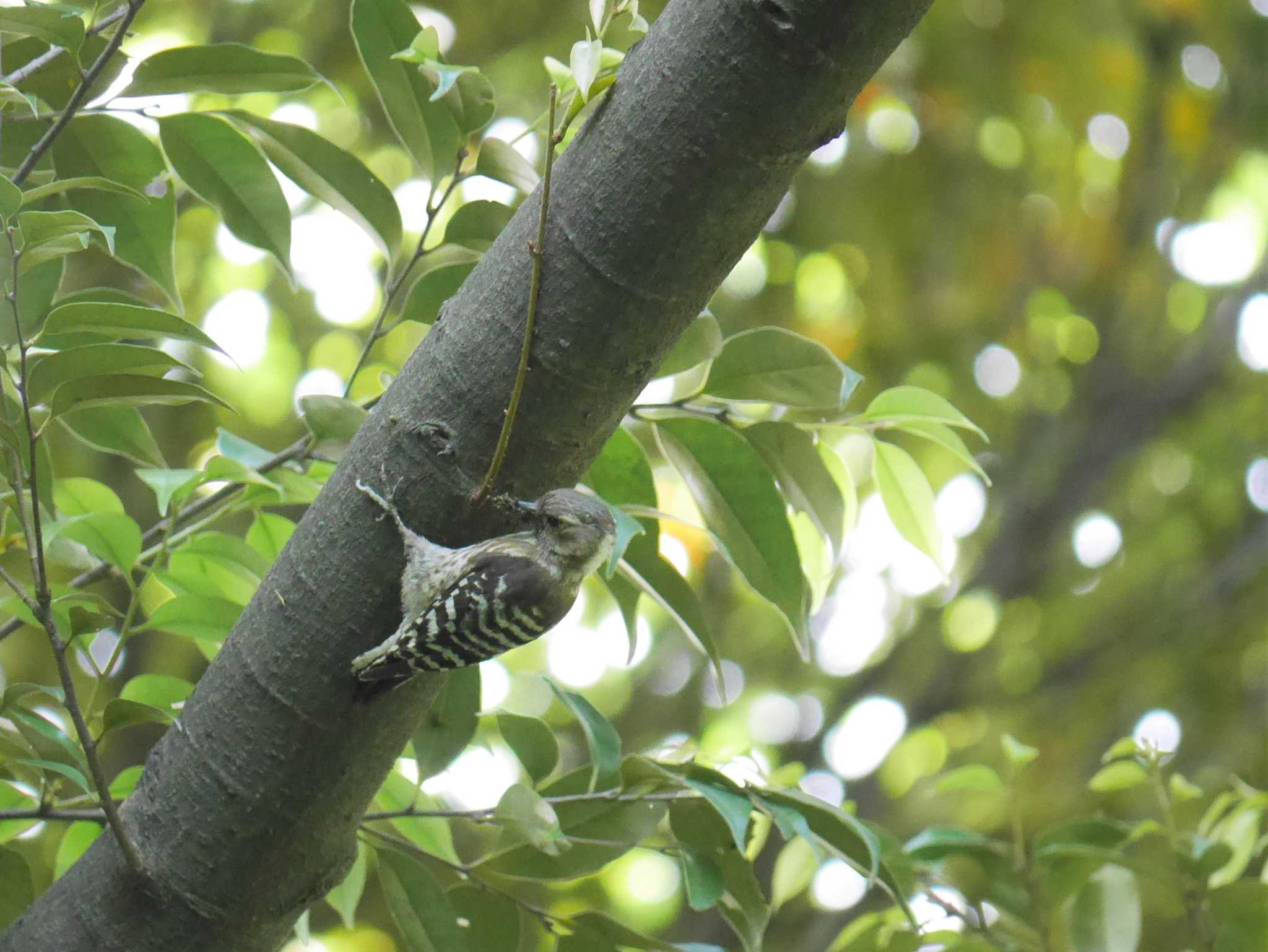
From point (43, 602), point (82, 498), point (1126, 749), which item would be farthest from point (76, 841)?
point (1126, 749)

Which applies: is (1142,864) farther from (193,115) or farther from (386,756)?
(193,115)

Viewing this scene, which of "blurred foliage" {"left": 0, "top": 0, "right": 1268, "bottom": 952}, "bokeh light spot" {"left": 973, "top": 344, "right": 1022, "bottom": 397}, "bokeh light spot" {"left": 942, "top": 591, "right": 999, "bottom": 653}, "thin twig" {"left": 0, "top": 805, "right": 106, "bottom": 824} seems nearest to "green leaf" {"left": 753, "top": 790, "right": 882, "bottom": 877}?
"blurred foliage" {"left": 0, "top": 0, "right": 1268, "bottom": 952}

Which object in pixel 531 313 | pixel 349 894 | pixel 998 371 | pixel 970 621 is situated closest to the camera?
pixel 531 313

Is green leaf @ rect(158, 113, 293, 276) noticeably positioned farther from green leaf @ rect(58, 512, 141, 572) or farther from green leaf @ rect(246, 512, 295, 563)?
green leaf @ rect(58, 512, 141, 572)

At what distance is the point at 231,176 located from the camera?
171 centimetres

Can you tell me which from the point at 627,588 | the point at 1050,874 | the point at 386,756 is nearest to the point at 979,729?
the point at 1050,874

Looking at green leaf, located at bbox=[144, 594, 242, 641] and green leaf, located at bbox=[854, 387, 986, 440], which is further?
green leaf, located at bbox=[854, 387, 986, 440]

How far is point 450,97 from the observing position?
1604mm

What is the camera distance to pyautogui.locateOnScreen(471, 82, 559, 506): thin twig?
1.28 meters

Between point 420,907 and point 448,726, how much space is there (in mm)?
247

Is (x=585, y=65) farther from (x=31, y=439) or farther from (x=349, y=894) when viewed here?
(x=349, y=894)

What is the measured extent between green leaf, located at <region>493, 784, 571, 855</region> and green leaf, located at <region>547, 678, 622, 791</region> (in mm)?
119

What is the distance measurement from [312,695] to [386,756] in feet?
0.42

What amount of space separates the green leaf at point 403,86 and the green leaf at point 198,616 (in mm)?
651
